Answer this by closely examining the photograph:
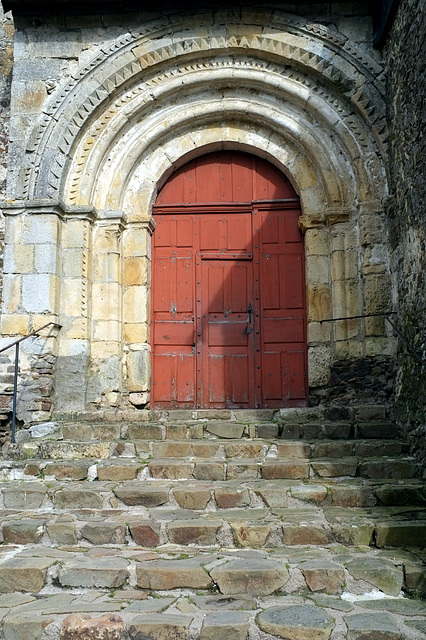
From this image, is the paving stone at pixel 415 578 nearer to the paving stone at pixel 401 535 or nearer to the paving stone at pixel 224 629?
the paving stone at pixel 401 535

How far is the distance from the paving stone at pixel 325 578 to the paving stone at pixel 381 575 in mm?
78

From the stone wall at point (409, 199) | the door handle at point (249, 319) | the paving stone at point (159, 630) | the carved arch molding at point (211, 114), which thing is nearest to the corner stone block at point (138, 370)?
the door handle at point (249, 319)

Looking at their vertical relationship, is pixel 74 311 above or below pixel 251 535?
above

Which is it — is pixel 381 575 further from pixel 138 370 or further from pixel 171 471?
pixel 138 370

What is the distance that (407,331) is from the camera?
570 centimetres

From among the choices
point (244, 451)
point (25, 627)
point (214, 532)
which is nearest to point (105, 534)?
point (214, 532)

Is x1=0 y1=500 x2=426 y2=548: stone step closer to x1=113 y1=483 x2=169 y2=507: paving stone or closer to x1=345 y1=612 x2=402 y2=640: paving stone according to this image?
x1=113 y1=483 x2=169 y2=507: paving stone

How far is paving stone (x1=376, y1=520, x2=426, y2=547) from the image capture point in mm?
3908

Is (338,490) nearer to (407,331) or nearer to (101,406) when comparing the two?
(407,331)

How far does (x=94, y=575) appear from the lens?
11.8 feet

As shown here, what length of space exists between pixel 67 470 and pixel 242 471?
4.64ft

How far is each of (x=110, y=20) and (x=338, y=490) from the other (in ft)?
18.1

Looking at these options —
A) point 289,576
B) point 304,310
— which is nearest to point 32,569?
point 289,576

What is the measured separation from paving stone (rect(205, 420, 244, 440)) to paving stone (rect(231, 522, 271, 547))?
166 cm
